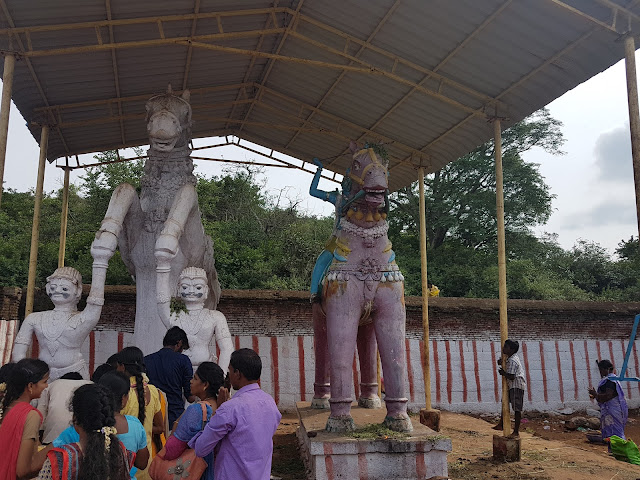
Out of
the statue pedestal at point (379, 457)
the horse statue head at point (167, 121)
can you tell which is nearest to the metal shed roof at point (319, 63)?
the horse statue head at point (167, 121)

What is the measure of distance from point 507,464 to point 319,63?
521cm

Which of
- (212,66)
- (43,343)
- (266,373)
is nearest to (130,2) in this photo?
(212,66)

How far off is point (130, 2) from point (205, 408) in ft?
15.3

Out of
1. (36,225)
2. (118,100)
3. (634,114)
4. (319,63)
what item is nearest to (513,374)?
(634,114)

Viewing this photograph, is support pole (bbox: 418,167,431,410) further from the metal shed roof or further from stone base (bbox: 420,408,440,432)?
the metal shed roof

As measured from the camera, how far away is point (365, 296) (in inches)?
211

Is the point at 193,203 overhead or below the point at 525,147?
below

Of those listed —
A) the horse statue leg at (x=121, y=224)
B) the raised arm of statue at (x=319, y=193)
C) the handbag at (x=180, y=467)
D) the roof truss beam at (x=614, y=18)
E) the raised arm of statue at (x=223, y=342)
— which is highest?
the roof truss beam at (x=614, y=18)

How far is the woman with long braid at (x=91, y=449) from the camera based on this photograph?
2.31m

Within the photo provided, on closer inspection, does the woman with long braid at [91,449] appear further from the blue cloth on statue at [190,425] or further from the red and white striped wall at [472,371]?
the red and white striped wall at [472,371]

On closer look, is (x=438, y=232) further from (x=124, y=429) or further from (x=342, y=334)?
(x=124, y=429)

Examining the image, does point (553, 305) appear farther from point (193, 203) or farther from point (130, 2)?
point (130, 2)

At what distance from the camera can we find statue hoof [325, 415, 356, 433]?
16.8 feet

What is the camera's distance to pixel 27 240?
1510 centimetres
